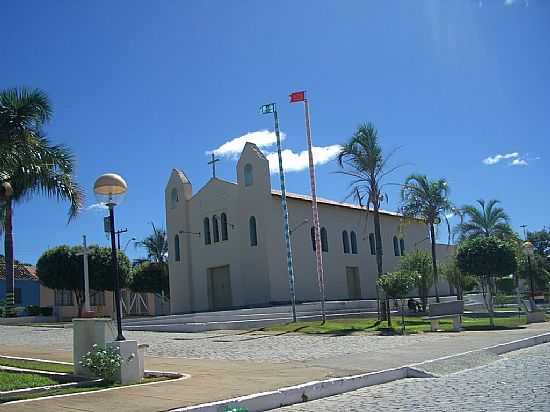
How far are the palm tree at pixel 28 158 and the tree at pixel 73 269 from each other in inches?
571

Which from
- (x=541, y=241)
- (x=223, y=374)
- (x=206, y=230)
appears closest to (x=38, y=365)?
(x=223, y=374)

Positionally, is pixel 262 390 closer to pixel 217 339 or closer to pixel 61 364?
pixel 61 364

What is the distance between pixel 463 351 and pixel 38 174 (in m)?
13.4

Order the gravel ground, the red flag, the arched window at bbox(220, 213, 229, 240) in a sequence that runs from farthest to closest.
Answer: the arched window at bbox(220, 213, 229, 240) → the red flag → the gravel ground

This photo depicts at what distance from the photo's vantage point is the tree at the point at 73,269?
4409cm

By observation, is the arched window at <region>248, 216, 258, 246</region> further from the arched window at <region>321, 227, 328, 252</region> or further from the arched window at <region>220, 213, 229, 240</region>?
the arched window at <region>321, 227, 328, 252</region>

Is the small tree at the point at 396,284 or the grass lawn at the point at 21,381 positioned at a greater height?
the small tree at the point at 396,284

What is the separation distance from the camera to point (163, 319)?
31203mm

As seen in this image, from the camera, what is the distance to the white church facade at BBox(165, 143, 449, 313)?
37781mm

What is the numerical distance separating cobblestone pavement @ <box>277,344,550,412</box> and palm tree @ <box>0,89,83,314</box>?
934 cm

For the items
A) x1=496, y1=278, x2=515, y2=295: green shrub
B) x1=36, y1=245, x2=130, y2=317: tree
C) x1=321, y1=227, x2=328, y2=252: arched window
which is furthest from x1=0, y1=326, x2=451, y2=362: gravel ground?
x1=496, y1=278, x2=515, y2=295: green shrub

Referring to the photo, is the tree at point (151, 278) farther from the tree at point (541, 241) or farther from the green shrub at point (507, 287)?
the tree at point (541, 241)

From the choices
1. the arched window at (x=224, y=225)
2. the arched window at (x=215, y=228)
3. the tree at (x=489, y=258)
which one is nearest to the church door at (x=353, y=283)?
the arched window at (x=224, y=225)

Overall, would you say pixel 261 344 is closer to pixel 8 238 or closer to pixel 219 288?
pixel 8 238
